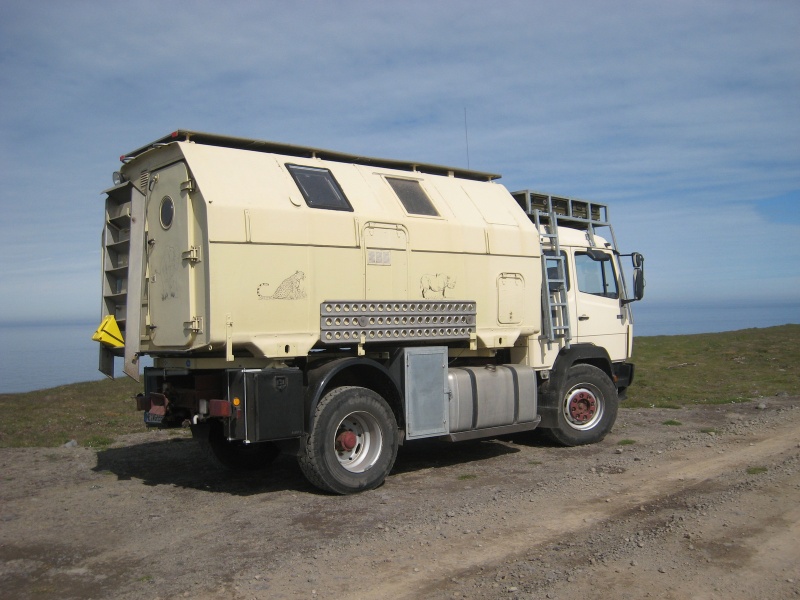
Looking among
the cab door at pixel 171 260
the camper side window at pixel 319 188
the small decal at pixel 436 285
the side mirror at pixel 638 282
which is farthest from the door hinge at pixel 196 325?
the side mirror at pixel 638 282

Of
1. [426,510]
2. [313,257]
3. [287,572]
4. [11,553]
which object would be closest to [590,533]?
[426,510]

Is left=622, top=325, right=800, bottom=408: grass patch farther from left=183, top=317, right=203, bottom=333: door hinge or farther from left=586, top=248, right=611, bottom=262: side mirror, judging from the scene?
left=183, top=317, right=203, bottom=333: door hinge

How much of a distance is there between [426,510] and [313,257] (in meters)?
2.97

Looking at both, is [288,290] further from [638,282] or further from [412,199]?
[638,282]

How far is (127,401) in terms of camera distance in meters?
17.2

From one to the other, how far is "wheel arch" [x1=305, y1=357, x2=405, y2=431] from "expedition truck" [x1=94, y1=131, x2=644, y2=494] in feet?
0.07

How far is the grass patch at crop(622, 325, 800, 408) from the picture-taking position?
16.7m

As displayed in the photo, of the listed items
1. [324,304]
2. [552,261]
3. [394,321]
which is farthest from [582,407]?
[324,304]

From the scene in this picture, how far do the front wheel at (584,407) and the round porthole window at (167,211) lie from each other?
5960 millimetres

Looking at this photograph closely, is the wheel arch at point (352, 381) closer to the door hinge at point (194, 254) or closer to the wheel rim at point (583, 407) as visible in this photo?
the door hinge at point (194, 254)

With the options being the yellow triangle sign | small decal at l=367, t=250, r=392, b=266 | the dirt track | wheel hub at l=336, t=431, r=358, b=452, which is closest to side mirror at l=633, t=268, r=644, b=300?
the dirt track

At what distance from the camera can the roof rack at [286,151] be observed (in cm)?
853

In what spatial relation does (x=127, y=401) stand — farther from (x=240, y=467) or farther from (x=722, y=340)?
(x=722, y=340)

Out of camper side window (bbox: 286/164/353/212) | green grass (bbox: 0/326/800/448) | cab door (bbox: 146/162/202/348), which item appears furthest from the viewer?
green grass (bbox: 0/326/800/448)
